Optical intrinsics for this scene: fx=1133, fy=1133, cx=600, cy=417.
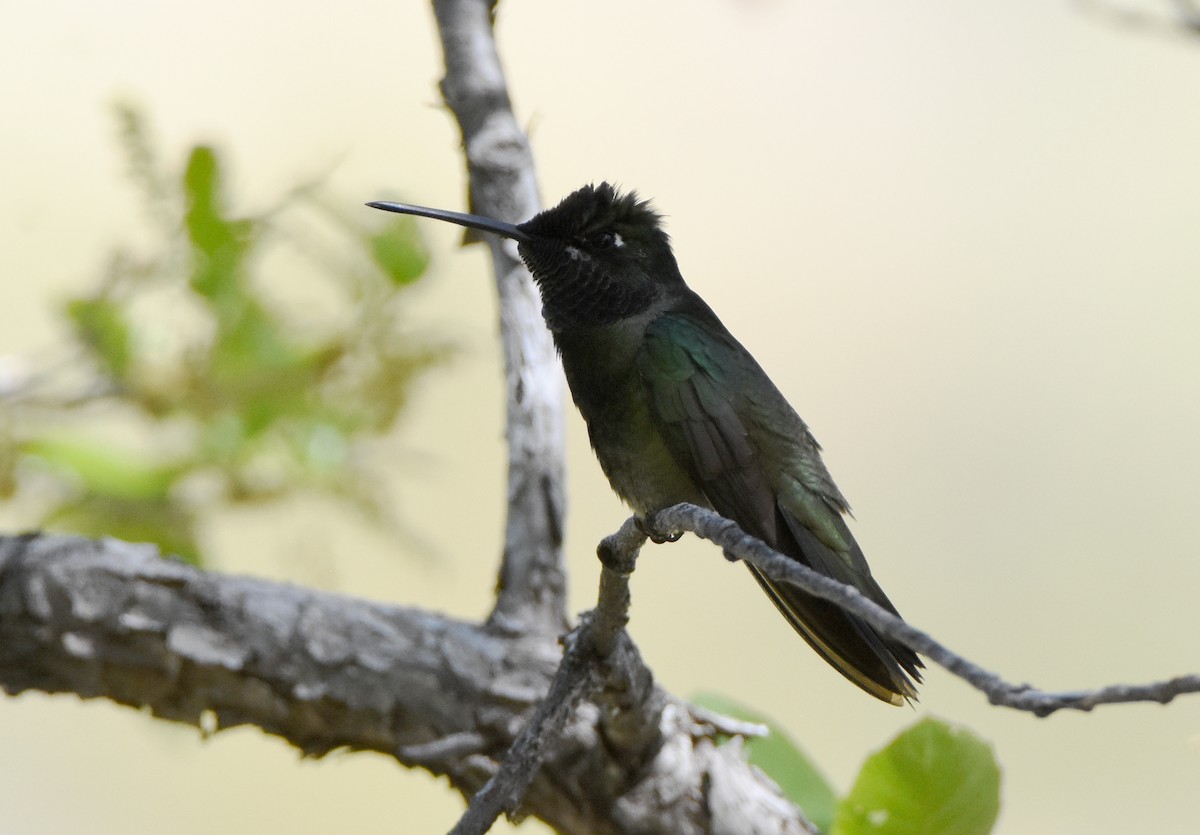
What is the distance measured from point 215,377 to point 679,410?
33.8 inches

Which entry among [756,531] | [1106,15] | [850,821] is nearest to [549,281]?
[756,531]

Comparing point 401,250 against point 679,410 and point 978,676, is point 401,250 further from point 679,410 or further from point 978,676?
point 978,676

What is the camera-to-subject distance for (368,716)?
1.34 metres

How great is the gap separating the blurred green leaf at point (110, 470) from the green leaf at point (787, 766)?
0.86m

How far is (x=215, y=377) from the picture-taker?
171cm

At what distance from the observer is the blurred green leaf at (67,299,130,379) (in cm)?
171

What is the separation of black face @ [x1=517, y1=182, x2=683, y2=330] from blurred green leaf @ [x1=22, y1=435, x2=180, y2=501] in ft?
2.48

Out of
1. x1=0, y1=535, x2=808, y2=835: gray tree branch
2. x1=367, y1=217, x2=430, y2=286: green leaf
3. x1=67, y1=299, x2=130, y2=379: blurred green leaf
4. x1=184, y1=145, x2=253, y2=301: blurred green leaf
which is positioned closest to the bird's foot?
x1=0, y1=535, x2=808, y2=835: gray tree branch

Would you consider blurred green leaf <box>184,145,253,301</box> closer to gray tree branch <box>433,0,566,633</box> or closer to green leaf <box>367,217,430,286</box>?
green leaf <box>367,217,430,286</box>

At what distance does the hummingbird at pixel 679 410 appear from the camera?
1104mm

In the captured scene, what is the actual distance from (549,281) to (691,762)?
1.91 ft

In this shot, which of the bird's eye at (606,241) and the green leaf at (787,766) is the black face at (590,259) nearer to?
the bird's eye at (606,241)

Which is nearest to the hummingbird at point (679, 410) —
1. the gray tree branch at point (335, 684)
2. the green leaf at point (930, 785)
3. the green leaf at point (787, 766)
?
the green leaf at point (930, 785)

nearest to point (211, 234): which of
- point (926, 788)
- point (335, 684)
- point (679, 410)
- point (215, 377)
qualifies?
point (215, 377)
